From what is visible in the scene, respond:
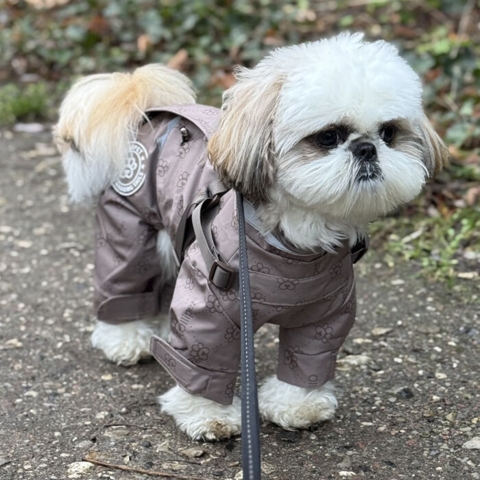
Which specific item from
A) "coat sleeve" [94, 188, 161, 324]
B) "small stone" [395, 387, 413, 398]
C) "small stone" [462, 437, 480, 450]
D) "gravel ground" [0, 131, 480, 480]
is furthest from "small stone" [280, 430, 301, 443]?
"coat sleeve" [94, 188, 161, 324]

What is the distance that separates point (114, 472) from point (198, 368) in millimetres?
410

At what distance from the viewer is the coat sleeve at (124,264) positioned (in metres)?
3.12

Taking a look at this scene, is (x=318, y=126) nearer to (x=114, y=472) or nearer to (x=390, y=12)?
(x=114, y=472)

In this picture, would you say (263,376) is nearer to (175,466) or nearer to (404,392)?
(404,392)

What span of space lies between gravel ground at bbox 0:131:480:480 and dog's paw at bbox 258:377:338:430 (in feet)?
0.13

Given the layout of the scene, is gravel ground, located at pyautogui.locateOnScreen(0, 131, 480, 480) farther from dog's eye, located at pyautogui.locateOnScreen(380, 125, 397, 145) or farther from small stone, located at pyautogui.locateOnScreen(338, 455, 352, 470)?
dog's eye, located at pyautogui.locateOnScreen(380, 125, 397, 145)

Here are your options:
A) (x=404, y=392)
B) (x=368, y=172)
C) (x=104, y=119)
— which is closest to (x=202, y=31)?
(x=104, y=119)

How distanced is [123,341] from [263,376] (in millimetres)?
563

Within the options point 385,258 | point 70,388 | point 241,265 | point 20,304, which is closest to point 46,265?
point 20,304

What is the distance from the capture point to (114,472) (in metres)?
2.62

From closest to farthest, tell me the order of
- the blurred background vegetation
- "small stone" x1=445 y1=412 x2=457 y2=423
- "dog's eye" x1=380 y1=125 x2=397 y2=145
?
"dog's eye" x1=380 y1=125 x2=397 y2=145 < "small stone" x1=445 y1=412 x2=457 y2=423 < the blurred background vegetation

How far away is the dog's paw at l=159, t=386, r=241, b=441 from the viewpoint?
279 cm

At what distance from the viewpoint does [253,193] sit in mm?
2406

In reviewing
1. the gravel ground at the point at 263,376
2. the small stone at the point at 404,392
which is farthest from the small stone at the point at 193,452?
the small stone at the point at 404,392
